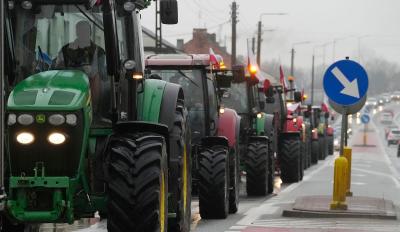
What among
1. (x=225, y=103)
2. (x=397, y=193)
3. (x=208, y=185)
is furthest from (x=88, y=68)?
(x=397, y=193)

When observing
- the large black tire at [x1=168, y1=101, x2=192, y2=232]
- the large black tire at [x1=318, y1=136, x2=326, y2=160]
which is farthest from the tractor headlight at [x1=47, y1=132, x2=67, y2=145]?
the large black tire at [x1=318, y1=136, x2=326, y2=160]

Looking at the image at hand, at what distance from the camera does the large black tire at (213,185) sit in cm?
1577

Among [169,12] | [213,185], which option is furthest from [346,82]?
[169,12]

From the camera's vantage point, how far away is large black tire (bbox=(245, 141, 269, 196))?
2105 centimetres

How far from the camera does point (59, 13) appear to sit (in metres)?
10.1

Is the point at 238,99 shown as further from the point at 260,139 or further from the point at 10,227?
the point at 10,227

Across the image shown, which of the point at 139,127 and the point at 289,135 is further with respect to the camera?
the point at 289,135

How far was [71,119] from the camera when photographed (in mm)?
9305

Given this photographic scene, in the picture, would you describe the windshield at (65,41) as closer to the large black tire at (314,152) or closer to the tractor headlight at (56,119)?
the tractor headlight at (56,119)

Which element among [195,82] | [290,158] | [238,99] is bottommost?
[290,158]

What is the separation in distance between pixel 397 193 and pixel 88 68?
15.7 metres

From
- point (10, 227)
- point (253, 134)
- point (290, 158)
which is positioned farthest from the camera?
point (290, 158)

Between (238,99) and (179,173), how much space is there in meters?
12.7

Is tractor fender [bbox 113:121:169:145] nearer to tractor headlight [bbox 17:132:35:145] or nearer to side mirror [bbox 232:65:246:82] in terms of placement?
tractor headlight [bbox 17:132:35:145]
